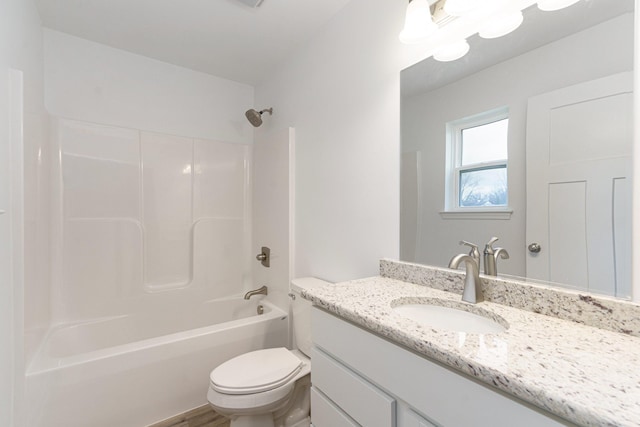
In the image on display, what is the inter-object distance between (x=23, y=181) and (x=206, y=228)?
1263mm

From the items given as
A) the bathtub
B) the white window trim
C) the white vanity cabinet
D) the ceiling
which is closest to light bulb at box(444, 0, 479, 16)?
the ceiling

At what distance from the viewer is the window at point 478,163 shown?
1017 millimetres

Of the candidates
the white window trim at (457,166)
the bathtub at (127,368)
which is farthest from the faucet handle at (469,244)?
the bathtub at (127,368)

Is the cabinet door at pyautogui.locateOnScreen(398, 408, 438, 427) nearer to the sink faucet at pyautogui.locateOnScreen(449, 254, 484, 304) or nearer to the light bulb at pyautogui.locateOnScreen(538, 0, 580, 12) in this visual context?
the sink faucet at pyautogui.locateOnScreen(449, 254, 484, 304)

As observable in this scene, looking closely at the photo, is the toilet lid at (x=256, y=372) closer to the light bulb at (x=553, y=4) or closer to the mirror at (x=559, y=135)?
the mirror at (x=559, y=135)

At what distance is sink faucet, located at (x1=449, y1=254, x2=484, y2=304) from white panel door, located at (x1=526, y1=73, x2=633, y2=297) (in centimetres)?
17

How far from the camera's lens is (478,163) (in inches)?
43.1

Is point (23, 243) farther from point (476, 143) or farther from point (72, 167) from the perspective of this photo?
point (476, 143)

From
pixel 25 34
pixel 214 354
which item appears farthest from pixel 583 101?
pixel 25 34

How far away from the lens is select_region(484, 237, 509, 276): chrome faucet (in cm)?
100

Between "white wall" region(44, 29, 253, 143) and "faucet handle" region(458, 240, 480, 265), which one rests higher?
"white wall" region(44, 29, 253, 143)

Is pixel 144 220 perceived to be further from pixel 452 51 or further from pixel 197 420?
pixel 452 51

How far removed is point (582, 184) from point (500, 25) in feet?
2.07

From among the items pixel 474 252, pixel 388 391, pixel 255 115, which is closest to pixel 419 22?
pixel 474 252
